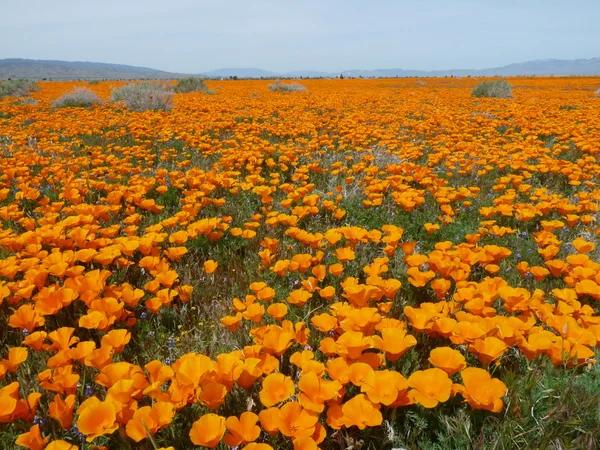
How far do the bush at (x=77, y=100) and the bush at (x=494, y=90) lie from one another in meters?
18.1

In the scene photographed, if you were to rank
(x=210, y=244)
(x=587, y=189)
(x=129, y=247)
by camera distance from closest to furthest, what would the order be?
(x=129, y=247) < (x=210, y=244) < (x=587, y=189)

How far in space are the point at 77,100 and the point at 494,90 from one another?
1905 cm

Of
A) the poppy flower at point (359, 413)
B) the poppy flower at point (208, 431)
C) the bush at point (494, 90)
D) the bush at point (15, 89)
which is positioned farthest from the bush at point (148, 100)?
the bush at point (494, 90)

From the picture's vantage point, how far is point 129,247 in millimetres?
2691

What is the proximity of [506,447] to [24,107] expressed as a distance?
16.1 m

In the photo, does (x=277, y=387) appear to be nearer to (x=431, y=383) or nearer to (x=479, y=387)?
(x=431, y=383)

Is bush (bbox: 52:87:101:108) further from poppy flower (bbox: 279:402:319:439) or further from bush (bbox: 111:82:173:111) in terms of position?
poppy flower (bbox: 279:402:319:439)

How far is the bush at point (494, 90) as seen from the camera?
19.5 meters

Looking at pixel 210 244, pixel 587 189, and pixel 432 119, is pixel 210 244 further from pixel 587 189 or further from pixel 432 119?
pixel 432 119

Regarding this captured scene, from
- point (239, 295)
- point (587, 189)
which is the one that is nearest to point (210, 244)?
point (239, 295)

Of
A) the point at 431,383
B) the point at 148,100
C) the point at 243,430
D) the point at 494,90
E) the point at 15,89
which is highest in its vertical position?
the point at 494,90

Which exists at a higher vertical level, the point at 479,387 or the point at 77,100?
the point at 77,100

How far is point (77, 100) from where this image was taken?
15062 millimetres

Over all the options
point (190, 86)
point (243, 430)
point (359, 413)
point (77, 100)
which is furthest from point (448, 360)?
point (190, 86)
